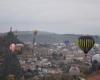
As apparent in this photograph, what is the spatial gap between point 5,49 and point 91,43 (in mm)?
5122

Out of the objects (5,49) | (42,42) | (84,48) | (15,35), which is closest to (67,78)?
(84,48)

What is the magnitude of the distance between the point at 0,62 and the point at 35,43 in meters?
9.05

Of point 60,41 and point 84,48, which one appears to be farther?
point 60,41

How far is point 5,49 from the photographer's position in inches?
554

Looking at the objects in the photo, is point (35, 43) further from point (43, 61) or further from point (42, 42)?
point (43, 61)

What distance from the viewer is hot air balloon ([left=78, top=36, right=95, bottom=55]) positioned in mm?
9617

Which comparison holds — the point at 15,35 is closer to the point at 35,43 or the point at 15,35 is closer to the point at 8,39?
the point at 8,39

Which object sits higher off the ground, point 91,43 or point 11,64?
point 91,43

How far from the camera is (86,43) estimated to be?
9.62 metres

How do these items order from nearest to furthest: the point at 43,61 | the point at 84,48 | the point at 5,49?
the point at 84,48
the point at 5,49
the point at 43,61

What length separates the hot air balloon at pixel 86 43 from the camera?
379 inches

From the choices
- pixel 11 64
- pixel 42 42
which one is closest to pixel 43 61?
pixel 42 42

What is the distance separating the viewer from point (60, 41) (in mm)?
22297

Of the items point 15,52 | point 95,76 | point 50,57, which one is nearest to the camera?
point 95,76
